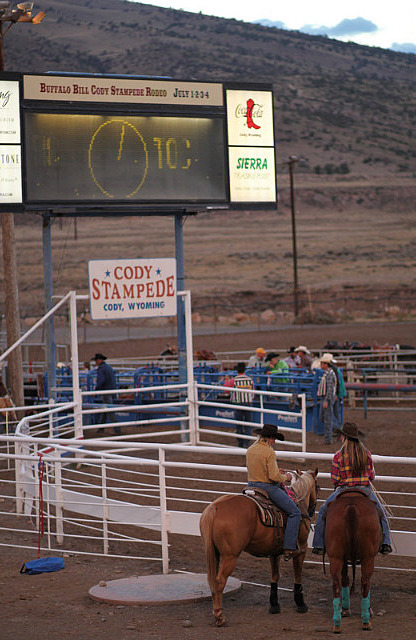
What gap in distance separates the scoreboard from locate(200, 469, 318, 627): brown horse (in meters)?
8.41

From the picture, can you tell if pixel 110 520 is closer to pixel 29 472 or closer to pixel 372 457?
pixel 29 472

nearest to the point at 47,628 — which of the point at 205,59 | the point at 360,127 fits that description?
the point at 360,127

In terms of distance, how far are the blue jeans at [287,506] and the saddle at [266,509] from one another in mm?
39

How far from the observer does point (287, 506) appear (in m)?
7.52

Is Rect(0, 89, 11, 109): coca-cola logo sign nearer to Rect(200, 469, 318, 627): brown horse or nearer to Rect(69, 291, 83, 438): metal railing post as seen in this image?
Rect(69, 291, 83, 438): metal railing post

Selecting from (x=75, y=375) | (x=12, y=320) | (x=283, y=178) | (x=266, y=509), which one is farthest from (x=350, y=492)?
(x=283, y=178)

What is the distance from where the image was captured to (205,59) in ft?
481

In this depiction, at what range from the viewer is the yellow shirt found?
7.51 meters

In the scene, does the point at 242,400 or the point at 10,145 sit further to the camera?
the point at 242,400

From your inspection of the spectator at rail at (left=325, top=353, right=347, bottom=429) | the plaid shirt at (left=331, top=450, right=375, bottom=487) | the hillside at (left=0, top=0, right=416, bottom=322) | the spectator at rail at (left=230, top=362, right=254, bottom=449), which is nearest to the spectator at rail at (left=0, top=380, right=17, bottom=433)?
the spectator at rail at (left=230, top=362, right=254, bottom=449)

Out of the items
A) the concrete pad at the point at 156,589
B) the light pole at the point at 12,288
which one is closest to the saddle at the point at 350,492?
the concrete pad at the point at 156,589

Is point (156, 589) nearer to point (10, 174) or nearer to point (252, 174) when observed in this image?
point (10, 174)

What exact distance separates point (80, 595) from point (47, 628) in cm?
99

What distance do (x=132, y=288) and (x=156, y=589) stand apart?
7.56 meters
